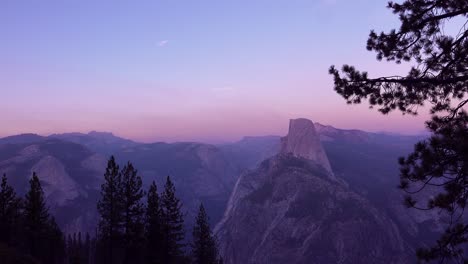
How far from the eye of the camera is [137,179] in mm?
43250

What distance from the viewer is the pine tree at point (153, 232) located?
44.2 meters

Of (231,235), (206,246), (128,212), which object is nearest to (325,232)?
(231,235)

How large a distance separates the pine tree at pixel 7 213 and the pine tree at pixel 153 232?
2197 cm

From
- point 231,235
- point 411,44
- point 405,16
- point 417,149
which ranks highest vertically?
point 405,16

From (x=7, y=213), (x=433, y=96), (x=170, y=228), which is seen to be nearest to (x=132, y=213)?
(x=170, y=228)

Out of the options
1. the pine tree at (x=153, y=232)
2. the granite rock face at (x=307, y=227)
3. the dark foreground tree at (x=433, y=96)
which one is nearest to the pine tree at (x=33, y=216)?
the pine tree at (x=153, y=232)

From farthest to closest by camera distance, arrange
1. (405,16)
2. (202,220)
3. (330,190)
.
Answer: (330,190), (202,220), (405,16)

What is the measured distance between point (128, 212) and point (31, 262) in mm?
11244

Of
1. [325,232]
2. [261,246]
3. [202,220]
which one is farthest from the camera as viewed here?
[261,246]

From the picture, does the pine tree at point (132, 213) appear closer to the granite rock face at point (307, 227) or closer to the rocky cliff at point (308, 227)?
the granite rock face at point (307, 227)

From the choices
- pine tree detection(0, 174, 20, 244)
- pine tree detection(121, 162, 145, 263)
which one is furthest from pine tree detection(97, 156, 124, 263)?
pine tree detection(0, 174, 20, 244)

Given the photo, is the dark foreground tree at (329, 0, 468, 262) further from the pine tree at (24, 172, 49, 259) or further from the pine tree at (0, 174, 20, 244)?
the pine tree at (0, 174, 20, 244)

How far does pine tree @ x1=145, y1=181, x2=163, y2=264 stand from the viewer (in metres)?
44.2

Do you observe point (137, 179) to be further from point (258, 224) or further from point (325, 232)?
point (258, 224)
